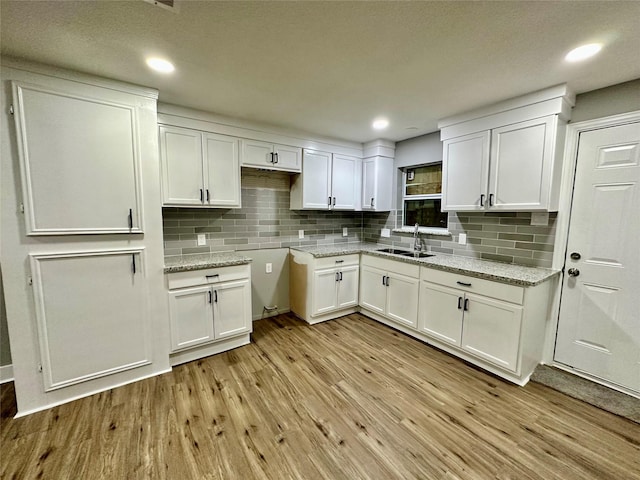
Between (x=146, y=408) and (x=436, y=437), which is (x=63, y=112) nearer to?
(x=146, y=408)

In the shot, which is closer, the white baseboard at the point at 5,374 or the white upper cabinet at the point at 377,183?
the white baseboard at the point at 5,374

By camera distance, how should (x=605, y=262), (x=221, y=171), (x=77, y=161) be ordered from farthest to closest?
1. (x=221, y=171)
2. (x=605, y=262)
3. (x=77, y=161)

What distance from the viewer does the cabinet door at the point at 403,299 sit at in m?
2.98

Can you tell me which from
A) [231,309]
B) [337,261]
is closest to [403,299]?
[337,261]

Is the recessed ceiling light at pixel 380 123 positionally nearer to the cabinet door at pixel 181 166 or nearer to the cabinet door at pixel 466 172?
the cabinet door at pixel 466 172

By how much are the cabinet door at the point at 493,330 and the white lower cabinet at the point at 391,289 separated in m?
0.58

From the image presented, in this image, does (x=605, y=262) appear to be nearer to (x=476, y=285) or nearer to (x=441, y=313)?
(x=476, y=285)

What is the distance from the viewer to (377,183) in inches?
150

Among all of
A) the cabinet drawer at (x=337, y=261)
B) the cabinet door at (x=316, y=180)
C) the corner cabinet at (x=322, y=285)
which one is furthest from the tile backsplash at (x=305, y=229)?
the cabinet drawer at (x=337, y=261)

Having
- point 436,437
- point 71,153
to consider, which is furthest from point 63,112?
point 436,437

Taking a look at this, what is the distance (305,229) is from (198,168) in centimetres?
167

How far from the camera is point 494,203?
256 cm

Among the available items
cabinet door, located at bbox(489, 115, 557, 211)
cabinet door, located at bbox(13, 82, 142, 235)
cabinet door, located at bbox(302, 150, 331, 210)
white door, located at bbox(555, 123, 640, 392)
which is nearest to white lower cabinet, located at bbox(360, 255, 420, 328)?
cabinet door, located at bbox(302, 150, 331, 210)

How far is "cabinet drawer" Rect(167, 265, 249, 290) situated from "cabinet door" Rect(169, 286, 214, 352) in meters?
0.06
